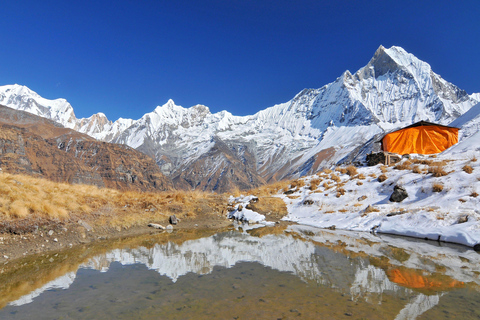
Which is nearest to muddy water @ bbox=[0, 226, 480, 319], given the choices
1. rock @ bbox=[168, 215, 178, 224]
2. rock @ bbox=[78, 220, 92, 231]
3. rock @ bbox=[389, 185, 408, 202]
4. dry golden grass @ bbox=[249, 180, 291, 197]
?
rock @ bbox=[78, 220, 92, 231]

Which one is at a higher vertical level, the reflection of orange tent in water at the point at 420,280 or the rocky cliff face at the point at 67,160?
the rocky cliff face at the point at 67,160

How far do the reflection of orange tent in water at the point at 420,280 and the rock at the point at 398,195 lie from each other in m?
10.4

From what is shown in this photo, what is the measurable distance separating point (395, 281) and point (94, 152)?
213681 mm

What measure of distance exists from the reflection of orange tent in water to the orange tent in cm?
2821

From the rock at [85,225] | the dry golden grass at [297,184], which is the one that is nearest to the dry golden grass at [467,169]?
the dry golden grass at [297,184]

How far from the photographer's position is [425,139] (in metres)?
30.9

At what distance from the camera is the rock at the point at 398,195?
17.0 metres

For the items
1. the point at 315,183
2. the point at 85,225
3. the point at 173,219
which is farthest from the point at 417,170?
the point at 85,225

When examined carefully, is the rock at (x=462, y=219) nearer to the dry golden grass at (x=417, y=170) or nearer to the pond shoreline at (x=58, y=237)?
the dry golden grass at (x=417, y=170)

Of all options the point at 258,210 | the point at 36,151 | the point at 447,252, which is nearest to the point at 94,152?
the point at 36,151

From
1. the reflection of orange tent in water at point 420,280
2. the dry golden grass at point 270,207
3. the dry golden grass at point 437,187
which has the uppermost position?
the dry golden grass at point 437,187

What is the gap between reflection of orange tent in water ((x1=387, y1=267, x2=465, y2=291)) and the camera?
666 cm

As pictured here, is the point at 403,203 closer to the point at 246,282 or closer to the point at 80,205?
the point at 246,282

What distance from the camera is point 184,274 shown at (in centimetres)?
783
